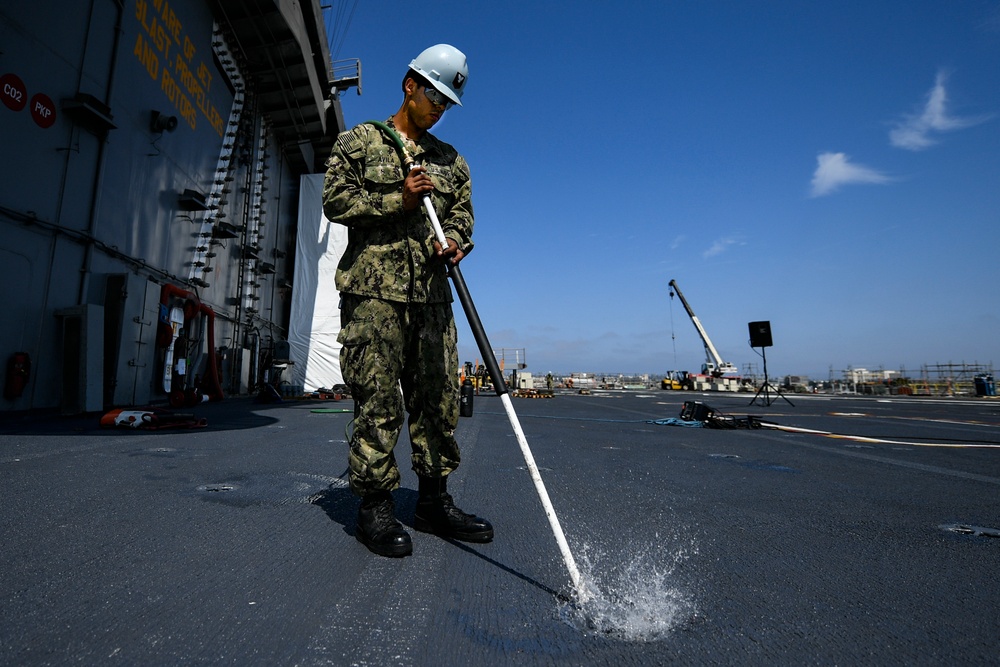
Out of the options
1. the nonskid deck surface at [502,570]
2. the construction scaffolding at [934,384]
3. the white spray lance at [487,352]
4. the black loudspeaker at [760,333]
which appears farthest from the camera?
the construction scaffolding at [934,384]

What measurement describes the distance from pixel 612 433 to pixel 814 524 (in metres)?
2.88

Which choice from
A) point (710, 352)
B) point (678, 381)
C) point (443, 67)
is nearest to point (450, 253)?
point (443, 67)

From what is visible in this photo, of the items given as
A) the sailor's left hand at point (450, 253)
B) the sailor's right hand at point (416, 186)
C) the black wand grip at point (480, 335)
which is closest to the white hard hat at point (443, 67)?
the sailor's right hand at point (416, 186)

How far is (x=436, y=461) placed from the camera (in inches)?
60.8

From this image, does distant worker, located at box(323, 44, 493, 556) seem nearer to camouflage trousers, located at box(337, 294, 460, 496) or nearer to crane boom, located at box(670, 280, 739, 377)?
camouflage trousers, located at box(337, 294, 460, 496)

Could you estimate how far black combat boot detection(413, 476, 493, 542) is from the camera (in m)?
1.42

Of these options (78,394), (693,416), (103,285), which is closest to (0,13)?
(103,285)

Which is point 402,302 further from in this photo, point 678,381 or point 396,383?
point 678,381

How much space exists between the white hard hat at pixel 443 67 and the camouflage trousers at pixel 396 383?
74 centimetres

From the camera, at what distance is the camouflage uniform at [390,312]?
1.44 metres

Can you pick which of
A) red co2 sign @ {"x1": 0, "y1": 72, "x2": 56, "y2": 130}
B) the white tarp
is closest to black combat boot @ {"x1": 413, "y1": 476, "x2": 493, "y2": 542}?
red co2 sign @ {"x1": 0, "y1": 72, "x2": 56, "y2": 130}

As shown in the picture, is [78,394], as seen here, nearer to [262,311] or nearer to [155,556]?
[155,556]

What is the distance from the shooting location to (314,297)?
1617 centimetres

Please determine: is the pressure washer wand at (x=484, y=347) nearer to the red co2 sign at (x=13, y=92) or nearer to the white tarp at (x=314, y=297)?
the red co2 sign at (x=13, y=92)
